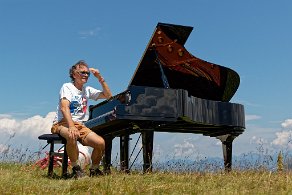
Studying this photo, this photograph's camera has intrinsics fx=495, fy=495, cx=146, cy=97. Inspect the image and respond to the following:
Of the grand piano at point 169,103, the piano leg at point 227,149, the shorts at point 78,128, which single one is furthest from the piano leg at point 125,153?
the piano leg at point 227,149

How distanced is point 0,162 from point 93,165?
5955 mm

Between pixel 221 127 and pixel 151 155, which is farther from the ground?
pixel 221 127

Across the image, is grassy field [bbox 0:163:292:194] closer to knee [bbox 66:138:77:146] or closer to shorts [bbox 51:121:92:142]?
knee [bbox 66:138:77:146]

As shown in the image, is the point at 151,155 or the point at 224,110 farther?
the point at 224,110

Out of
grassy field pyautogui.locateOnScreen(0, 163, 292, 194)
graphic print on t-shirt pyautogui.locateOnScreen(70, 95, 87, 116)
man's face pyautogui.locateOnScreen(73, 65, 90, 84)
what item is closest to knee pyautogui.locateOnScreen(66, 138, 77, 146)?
graphic print on t-shirt pyautogui.locateOnScreen(70, 95, 87, 116)

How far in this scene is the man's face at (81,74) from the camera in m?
8.12

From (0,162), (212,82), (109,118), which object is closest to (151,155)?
(109,118)

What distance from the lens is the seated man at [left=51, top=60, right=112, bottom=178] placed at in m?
7.80

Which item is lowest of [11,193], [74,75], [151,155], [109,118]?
[11,193]

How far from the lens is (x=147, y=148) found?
321 inches

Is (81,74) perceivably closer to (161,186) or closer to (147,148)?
(147,148)

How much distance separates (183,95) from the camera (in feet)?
27.0

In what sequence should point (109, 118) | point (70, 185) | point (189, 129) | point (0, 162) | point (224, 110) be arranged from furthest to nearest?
1. point (0, 162)
2. point (189, 129)
3. point (224, 110)
4. point (109, 118)
5. point (70, 185)

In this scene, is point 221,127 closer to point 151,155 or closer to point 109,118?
point 151,155
